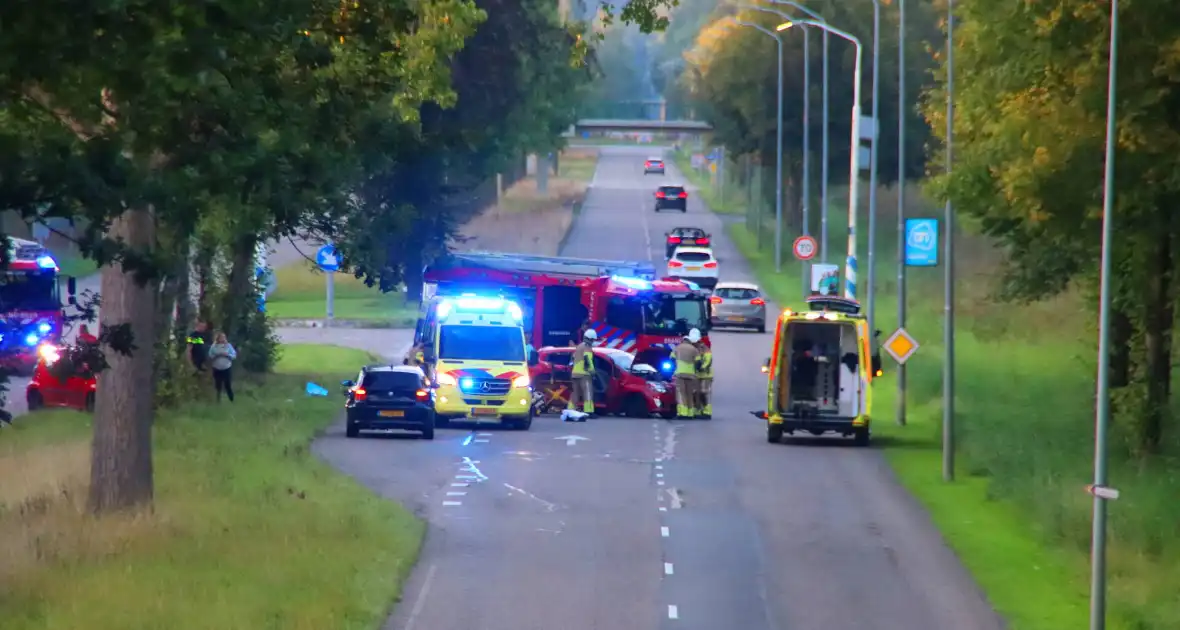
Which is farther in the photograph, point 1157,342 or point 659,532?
point 1157,342

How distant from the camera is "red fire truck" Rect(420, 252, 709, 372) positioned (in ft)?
138

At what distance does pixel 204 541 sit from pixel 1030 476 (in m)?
12.5

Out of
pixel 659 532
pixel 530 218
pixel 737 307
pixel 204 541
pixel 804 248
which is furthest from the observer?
pixel 530 218

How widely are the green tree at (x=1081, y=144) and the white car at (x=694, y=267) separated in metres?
34.7

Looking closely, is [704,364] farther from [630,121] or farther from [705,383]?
[630,121]

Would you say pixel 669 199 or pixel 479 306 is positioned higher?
pixel 669 199

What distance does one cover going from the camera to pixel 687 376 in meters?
36.0

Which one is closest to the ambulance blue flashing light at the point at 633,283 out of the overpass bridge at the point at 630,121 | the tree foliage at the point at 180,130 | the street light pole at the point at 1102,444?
the tree foliage at the point at 180,130

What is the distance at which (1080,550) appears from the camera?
2200 cm

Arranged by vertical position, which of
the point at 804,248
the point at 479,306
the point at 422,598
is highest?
the point at 804,248

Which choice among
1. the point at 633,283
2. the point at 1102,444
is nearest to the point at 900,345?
the point at 633,283

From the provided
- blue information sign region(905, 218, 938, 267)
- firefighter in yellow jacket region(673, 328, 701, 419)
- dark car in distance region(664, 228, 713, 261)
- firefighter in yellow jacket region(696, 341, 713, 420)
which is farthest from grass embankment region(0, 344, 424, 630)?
dark car in distance region(664, 228, 713, 261)

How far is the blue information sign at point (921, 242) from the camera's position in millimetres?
33906

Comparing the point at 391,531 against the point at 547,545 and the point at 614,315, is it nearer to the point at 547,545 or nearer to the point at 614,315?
the point at 547,545
